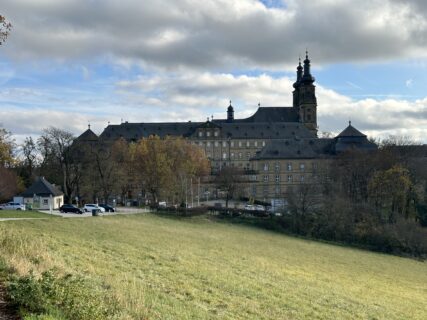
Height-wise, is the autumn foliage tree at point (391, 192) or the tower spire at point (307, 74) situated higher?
the tower spire at point (307, 74)

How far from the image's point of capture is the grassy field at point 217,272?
42.9 ft

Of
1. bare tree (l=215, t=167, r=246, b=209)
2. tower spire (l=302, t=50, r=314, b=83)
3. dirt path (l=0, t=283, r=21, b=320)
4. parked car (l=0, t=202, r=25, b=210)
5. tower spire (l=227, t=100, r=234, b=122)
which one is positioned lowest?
parked car (l=0, t=202, r=25, b=210)

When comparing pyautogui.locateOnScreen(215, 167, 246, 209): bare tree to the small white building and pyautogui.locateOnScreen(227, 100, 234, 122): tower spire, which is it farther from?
pyautogui.locateOnScreen(227, 100, 234, 122): tower spire

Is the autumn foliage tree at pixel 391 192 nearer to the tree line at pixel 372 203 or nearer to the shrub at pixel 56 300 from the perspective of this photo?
the tree line at pixel 372 203

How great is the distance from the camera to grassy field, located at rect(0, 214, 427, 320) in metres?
13.1

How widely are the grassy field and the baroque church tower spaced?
8227 centimetres

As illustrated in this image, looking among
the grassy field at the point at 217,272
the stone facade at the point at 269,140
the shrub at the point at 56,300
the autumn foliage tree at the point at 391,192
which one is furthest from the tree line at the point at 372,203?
the shrub at the point at 56,300

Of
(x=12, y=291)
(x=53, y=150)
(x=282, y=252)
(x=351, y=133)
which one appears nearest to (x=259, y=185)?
(x=351, y=133)

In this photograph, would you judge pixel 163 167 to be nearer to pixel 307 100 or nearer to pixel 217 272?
pixel 217 272

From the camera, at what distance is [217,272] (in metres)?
20.6

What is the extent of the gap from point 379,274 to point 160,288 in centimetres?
2220

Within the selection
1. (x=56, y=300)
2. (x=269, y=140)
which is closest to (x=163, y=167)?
(x=56, y=300)

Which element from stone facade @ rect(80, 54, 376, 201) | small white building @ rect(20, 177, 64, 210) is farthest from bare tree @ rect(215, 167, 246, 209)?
small white building @ rect(20, 177, 64, 210)

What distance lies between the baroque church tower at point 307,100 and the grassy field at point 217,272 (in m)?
82.3
